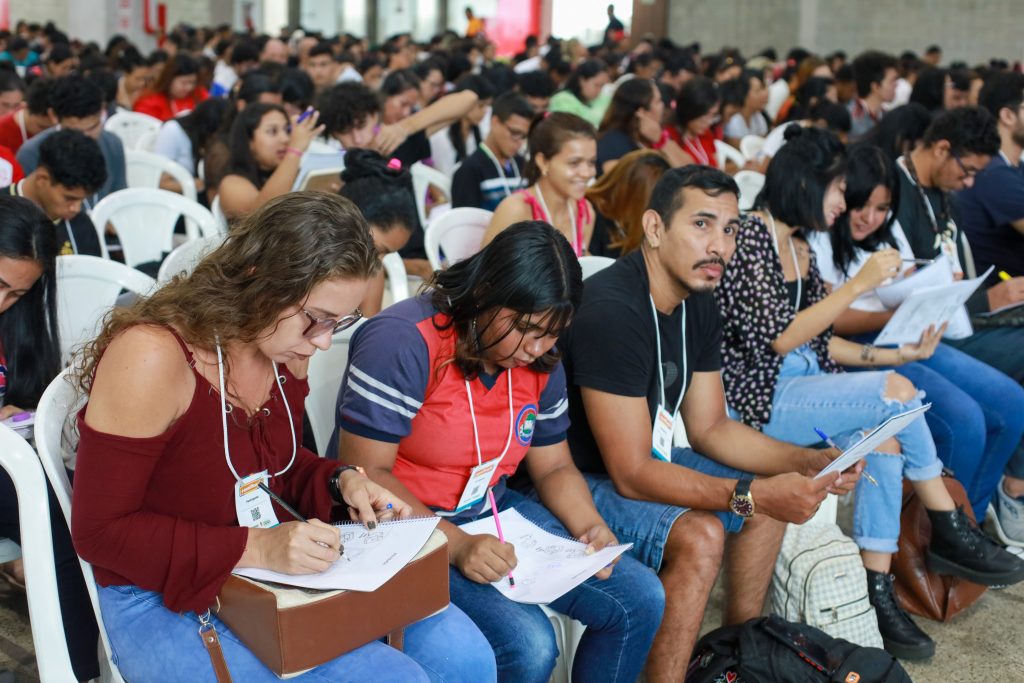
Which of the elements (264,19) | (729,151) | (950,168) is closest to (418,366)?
(950,168)

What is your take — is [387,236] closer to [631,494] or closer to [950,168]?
[631,494]

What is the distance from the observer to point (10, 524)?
194 cm

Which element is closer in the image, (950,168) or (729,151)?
(950,168)

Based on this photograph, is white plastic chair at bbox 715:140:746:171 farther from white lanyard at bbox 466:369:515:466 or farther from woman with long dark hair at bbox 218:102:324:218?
white lanyard at bbox 466:369:515:466

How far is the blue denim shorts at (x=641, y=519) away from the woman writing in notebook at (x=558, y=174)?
4.57 ft

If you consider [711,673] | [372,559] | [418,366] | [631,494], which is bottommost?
[711,673]

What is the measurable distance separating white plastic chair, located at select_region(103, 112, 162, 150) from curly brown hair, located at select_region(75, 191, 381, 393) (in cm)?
540

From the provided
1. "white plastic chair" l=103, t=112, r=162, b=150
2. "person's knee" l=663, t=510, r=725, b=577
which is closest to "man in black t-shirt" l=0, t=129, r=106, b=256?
"person's knee" l=663, t=510, r=725, b=577

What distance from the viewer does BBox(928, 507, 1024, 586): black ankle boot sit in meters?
2.81

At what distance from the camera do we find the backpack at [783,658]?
2.17 m

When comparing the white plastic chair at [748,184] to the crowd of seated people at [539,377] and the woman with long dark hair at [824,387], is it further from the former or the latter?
the woman with long dark hair at [824,387]

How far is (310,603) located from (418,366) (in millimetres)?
616

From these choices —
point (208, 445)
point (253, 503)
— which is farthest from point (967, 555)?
point (208, 445)

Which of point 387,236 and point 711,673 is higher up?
point 387,236
